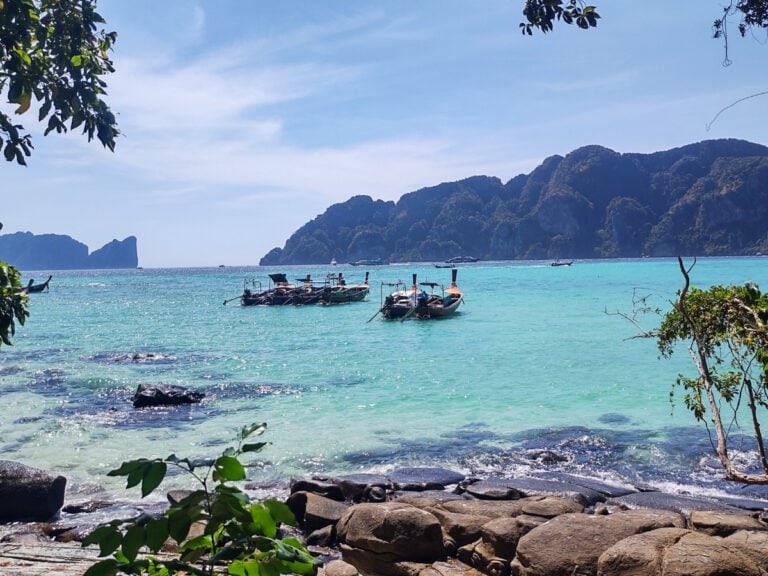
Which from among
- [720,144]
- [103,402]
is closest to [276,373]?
[103,402]

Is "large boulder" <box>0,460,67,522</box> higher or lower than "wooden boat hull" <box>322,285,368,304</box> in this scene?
lower

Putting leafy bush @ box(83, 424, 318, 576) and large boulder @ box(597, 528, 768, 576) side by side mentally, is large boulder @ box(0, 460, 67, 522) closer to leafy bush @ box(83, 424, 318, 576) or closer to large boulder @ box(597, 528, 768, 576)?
large boulder @ box(597, 528, 768, 576)

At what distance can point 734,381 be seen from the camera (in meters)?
5.79

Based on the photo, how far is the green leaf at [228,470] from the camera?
5.87 feet

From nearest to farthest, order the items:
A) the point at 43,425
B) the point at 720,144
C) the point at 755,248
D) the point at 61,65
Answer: the point at 61,65
the point at 43,425
the point at 755,248
the point at 720,144

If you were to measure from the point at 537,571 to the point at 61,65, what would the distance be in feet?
20.0

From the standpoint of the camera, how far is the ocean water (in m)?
11.7

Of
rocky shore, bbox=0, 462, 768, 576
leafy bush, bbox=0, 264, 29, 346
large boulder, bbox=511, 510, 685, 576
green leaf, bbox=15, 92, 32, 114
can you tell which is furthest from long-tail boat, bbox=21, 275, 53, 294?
large boulder, bbox=511, 510, 685, 576

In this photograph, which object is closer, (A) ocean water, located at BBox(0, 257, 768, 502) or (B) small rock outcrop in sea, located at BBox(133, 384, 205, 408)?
(A) ocean water, located at BBox(0, 257, 768, 502)

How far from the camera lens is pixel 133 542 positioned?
1.70 m

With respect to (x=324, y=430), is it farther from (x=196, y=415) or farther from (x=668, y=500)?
(x=668, y=500)

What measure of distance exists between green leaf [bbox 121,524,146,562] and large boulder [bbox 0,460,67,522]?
863 centimetres

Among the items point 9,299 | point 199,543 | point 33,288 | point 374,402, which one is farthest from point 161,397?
point 199,543

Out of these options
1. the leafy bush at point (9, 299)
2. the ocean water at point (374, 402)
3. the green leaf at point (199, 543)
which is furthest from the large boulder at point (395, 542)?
the green leaf at point (199, 543)
